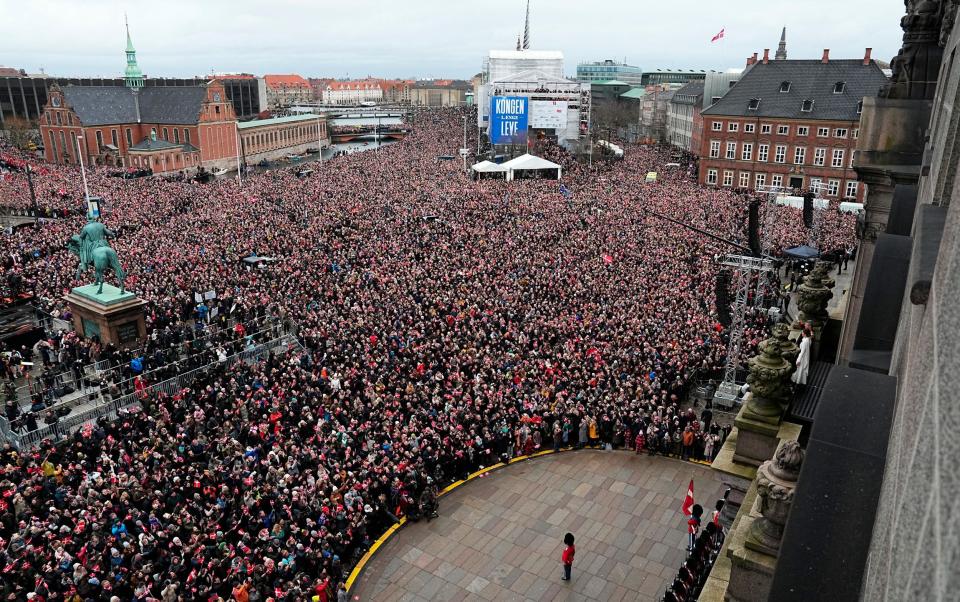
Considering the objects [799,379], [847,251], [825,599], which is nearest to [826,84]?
[847,251]

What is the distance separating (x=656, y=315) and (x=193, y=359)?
17565mm

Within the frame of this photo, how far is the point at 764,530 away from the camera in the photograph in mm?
8000

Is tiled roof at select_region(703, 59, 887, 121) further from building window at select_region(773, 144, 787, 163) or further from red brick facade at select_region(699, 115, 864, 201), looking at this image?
building window at select_region(773, 144, 787, 163)

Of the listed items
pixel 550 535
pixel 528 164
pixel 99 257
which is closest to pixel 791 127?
pixel 528 164

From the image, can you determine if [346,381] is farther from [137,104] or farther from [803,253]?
[137,104]

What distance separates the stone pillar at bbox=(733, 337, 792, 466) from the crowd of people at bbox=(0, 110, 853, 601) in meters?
8.96

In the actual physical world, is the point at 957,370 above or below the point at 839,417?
above

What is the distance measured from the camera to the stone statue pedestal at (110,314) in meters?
24.3

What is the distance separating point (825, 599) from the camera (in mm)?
4691

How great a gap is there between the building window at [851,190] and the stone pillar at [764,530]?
2352 inches

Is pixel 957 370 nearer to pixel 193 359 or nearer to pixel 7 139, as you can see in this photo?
pixel 193 359

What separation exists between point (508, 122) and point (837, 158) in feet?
118

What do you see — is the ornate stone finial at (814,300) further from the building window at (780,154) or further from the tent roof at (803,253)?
the building window at (780,154)

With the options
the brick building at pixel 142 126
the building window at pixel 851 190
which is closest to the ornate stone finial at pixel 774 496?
the building window at pixel 851 190
